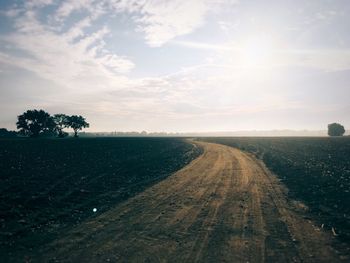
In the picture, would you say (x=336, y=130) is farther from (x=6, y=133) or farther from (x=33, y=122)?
(x=6, y=133)

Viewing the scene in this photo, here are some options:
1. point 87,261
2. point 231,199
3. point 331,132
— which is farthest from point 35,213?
point 331,132

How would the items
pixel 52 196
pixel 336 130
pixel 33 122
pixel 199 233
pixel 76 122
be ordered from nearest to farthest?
pixel 199 233 → pixel 52 196 → pixel 33 122 → pixel 76 122 → pixel 336 130

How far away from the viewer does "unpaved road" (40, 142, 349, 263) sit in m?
9.09

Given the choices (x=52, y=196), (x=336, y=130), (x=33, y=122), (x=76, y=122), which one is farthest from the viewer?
(x=336, y=130)

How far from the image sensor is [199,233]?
11078 millimetres

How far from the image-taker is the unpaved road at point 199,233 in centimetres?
909

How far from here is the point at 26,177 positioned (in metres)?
22.6

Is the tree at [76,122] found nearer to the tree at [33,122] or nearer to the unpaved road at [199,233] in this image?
the tree at [33,122]

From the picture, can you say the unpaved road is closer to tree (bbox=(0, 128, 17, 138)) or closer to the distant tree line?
the distant tree line

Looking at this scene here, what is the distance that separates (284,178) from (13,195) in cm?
1856

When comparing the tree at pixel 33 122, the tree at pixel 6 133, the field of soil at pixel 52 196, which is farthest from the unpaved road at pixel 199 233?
the tree at pixel 6 133

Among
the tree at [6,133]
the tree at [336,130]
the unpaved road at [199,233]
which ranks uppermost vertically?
the tree at [336,130]

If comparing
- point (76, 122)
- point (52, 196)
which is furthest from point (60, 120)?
point (52, 196)

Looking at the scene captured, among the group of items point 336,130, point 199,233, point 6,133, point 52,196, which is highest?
point 336,130
